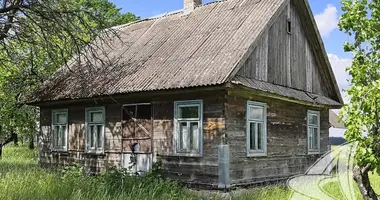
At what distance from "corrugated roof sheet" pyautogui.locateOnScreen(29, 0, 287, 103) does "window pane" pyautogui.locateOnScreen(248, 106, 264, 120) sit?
5.93ft

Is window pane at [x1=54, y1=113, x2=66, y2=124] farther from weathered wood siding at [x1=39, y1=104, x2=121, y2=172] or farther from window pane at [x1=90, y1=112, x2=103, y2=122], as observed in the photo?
window pane at [x1=90, y1=112, x2=103, y2=122]

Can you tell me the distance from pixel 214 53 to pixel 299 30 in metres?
4.66

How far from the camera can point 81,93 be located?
14562 millimetres

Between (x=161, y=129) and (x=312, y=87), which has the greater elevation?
(x=312, y=87)

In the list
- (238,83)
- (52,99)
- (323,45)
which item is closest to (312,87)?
(323,45)

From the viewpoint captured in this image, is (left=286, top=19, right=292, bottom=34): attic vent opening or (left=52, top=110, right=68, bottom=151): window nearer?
(left=286, top=19, right=292, bottom=34): attic vent opening

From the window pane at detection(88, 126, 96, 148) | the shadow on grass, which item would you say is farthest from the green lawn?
the window pane at detection(88, 126, 96, 148)

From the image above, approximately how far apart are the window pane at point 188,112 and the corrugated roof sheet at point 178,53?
35.3 inches

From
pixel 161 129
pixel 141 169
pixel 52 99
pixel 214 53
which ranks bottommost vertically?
pixel 141 169

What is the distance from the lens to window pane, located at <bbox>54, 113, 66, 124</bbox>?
16558 millimetres

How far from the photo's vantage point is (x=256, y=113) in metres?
12.7

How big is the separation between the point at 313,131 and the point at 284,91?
11.6 feet

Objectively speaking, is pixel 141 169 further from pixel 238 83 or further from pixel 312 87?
pixel 312 87

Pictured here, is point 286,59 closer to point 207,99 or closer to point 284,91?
point 284,91
